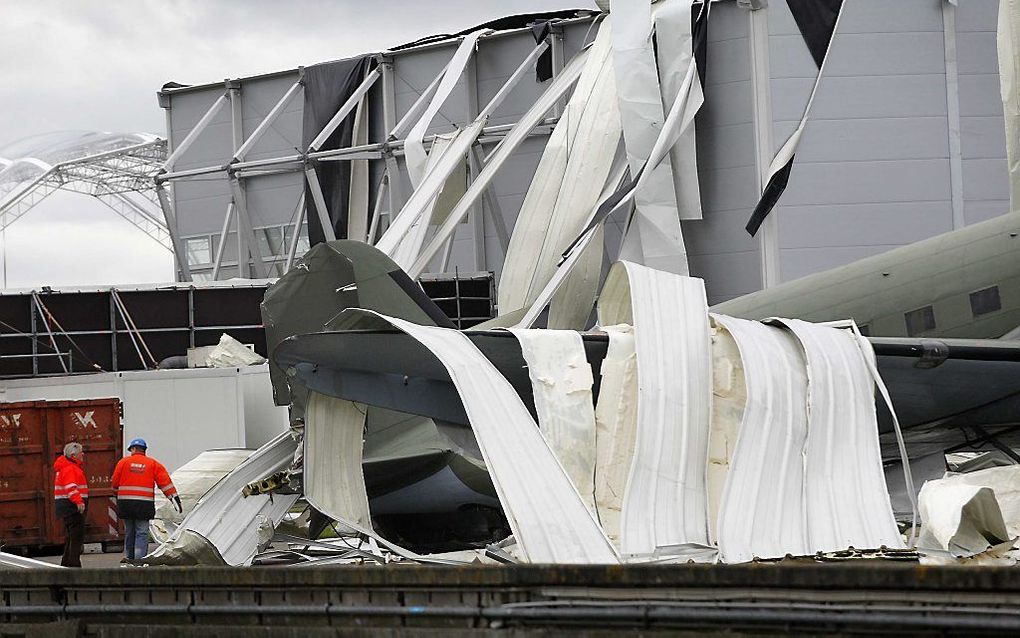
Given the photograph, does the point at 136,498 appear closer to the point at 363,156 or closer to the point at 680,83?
the point at 680,83

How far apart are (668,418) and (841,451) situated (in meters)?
1.59

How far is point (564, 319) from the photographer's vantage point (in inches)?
885

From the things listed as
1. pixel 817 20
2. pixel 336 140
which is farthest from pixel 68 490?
pixel 336 140

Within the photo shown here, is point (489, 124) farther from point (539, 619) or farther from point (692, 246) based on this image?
point (539, 619)

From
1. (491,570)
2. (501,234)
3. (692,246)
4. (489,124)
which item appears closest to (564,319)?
(692,246)

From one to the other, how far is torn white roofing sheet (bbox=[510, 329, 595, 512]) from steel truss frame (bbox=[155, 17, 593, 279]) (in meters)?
15.5

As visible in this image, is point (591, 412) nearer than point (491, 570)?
No

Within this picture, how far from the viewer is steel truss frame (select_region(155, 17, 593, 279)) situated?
28938 mm

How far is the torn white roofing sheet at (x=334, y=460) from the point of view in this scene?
12.4 metres

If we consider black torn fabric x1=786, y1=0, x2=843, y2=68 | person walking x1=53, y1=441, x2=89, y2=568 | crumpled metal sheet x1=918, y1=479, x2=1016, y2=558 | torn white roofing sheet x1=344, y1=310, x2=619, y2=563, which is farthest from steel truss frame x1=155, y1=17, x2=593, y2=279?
crumpled metal sheet x1=918, y1=479, x2=1016, y2=558

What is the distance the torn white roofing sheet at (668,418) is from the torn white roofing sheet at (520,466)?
70 centimetres

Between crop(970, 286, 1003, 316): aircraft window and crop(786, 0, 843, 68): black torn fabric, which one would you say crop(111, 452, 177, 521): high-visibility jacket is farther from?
crop(786, 0, 843, 68): black torn fabric

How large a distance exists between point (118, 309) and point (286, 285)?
52.6 feet

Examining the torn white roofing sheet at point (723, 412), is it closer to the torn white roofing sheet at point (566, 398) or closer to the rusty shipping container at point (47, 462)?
the torn white roofing sheet at point (566, 398)
